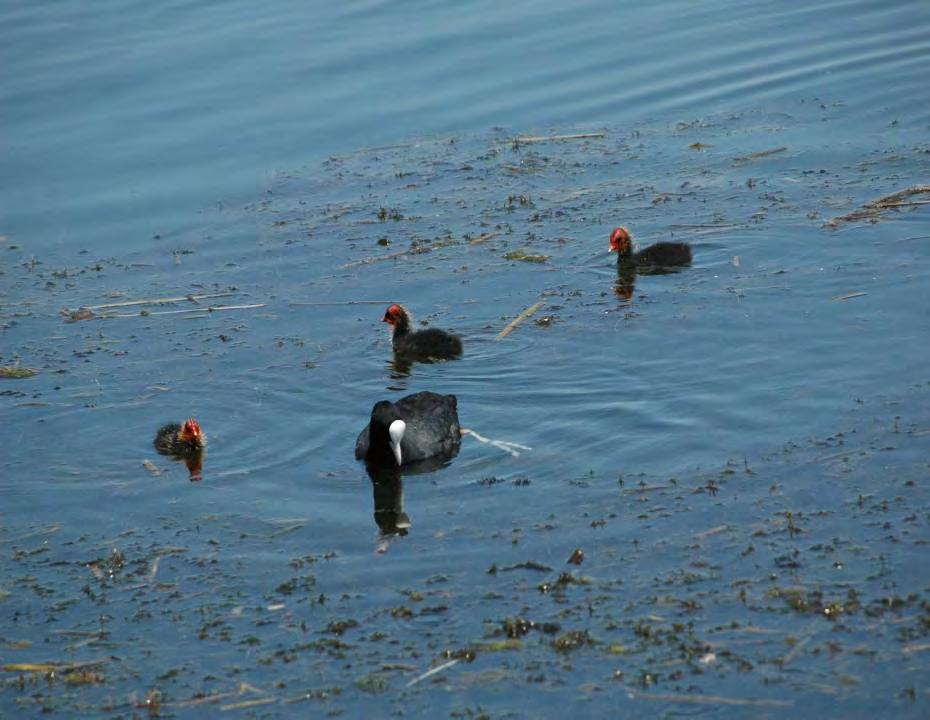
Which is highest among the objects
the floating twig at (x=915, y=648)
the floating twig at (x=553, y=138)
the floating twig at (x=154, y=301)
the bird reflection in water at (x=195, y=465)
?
the floating twig at (x=553, y=138)

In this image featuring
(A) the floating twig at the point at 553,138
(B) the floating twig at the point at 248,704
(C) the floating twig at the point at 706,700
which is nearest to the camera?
(C) the floating twig at the point at 706,700

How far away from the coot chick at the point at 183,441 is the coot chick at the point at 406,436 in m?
1.02

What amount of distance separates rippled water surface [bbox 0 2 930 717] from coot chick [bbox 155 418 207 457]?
14 centimetres

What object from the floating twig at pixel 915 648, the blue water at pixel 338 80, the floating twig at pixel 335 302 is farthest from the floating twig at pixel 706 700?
the blue water at pixel 338 80

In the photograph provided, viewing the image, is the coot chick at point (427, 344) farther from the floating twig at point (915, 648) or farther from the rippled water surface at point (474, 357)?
the floating twig at point (915, 648)

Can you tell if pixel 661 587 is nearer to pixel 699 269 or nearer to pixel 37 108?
pixel 699 269

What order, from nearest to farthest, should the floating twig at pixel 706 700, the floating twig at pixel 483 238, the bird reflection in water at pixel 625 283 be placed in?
1. the floating twig at pixel 706 700
2. the bird reflection in water at pixel 625 283
3. the floating twig at pixel 483 238

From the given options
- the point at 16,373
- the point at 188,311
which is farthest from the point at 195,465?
the point at 188,311

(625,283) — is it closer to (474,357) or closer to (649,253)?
(649,253)

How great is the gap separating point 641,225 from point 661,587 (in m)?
6.34

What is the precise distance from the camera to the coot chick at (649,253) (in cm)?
1229

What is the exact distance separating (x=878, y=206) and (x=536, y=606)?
6.79m

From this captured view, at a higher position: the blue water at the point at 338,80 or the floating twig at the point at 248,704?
the blue water at the point at 338,80

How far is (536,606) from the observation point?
7375 millimetres
